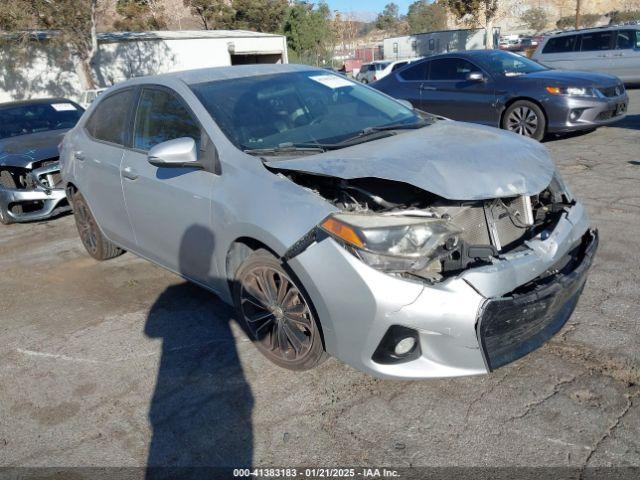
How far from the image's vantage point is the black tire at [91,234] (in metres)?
5.02

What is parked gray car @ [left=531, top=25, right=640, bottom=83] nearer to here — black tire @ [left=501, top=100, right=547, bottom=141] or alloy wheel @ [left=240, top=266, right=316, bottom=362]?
black tire @ [left=501, top=100, right=547, bottom=141]

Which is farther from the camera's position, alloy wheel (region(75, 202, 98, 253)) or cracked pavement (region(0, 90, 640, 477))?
alloy wheel (region(75, 202, 98, 253))

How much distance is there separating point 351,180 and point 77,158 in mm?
2893

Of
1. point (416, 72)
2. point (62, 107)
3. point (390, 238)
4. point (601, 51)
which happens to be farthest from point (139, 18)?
point (390, 238)

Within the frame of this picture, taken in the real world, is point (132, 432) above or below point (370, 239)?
below

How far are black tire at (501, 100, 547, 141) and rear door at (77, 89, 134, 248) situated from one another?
622 centimetres

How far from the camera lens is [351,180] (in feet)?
9.84

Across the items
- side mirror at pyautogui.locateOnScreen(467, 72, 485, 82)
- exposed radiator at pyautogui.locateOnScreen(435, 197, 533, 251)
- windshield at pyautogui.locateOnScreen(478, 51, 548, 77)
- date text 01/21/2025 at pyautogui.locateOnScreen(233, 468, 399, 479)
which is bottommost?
date text 01/21/2025 at pyautogui.locateOnScreen(233, 468, 399, 479)

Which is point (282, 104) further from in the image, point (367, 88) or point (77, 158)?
point (77, 158)

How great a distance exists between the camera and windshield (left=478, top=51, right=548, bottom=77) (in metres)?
8.81

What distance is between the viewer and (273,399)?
9.62 feet

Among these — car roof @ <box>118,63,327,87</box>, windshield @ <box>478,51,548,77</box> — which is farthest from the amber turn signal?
windshield @ <box>478,51,548,77</box>

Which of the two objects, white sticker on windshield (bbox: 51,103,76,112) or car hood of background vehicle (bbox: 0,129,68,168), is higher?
white sticker on windshield (bbox: 51,103,76,112)

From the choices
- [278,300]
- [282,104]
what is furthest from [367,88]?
[278,300]
